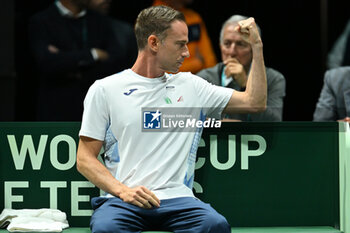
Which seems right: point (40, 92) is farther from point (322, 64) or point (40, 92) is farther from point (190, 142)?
point (322, 64)

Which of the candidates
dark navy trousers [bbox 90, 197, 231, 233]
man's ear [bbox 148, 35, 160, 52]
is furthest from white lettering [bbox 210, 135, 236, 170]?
man's ear [bbox 148, 35, 160, 52]

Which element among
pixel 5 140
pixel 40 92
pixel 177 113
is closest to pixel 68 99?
pixel 40 92

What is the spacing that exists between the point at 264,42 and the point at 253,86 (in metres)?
1.25

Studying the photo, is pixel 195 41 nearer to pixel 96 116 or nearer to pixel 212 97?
pixel 212 97

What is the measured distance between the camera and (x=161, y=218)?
3.72 meters

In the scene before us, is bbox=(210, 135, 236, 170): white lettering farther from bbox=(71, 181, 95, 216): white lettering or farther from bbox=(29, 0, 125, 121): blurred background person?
bbox=(29, 0, 125, 121): blurred background person

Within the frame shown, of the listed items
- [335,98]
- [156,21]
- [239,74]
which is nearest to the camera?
[156,21]

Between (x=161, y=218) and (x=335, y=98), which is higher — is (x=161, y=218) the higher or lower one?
the lower one

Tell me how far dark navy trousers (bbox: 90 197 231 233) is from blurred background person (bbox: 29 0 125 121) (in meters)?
1.31

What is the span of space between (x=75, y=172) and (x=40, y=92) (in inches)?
41.6

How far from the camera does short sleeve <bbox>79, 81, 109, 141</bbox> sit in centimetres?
380

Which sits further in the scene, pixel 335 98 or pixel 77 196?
pixel 335 98

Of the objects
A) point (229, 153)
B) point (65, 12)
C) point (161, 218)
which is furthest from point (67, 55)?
point (161, 218)

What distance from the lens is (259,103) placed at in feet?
13.0
